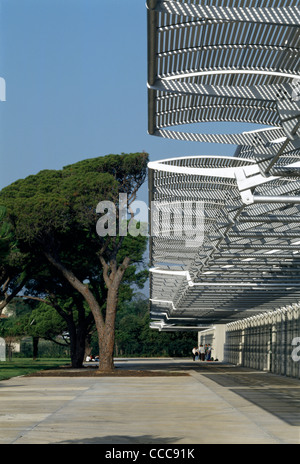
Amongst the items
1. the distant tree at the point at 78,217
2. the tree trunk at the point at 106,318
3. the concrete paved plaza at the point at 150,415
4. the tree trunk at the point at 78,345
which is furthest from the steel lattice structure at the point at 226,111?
the tree trunk at the point at 78,345

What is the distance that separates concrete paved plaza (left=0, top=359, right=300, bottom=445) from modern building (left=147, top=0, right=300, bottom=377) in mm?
4239

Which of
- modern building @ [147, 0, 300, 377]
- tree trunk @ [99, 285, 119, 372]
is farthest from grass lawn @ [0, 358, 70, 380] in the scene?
modern building @ [147, 0, 300, 377]

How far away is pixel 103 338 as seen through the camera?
39156 millimetres

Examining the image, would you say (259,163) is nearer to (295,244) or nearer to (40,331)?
(295,244)

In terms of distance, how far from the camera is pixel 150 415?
16.1 metres

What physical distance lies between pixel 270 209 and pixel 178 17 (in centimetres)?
855

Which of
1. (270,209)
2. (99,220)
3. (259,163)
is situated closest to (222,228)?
(270,209)

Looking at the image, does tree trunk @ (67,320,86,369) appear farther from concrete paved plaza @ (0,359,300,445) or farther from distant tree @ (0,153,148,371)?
concrete paved plaza @ (0,359,300,445)

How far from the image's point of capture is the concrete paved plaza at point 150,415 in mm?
12227

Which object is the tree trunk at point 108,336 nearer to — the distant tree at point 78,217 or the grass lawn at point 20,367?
the distant tree at point 78,217

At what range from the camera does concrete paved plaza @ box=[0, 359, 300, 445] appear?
12.2 m

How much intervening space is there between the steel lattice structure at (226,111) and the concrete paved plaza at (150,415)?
13.9 ft

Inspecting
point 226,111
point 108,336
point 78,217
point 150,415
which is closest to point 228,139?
point 226,111

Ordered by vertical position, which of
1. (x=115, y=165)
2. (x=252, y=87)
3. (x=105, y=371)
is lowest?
(x=105, y=371)
